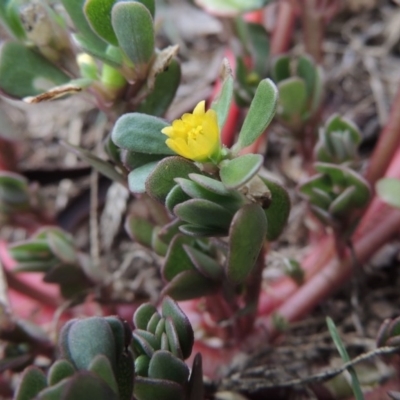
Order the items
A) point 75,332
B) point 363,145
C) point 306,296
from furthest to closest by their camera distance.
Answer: point 363,145, point 306,296, point 75,332

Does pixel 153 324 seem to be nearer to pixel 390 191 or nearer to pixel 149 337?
pixel 149 337

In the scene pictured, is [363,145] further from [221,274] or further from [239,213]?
[239,213]

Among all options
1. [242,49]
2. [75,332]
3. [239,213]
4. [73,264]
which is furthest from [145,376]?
[242,49]

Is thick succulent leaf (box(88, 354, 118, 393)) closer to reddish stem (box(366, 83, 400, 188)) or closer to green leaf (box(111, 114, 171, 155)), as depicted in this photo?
green leaf (box(111, 114, 171, 155))

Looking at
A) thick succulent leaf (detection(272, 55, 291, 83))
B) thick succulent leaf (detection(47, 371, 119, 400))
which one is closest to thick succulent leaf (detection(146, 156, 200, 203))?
thick succulent leaf (detection(47, 371, 119, 400))

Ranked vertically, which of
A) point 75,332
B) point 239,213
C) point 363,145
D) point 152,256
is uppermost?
point 239,213

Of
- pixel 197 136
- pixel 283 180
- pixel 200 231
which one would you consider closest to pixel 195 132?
pixel 197 136
